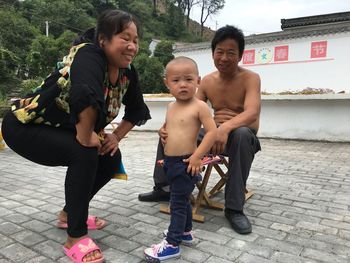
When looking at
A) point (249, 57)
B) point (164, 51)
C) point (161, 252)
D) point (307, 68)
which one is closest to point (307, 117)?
point (161, 252)

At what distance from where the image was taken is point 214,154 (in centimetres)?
289

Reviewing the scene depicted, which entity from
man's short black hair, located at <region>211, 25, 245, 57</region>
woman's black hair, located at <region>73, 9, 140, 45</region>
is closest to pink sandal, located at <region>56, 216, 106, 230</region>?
woman's black hair, located at <region>73, 9, 140, 45</region>

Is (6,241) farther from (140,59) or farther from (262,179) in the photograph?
(140,59)

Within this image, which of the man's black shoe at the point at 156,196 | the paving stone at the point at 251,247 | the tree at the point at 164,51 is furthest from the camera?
the tree at the point at 164,51

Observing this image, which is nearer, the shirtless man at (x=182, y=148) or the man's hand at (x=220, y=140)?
the shirtless man at (x=182, y=148)

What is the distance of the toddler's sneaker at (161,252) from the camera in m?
2.18

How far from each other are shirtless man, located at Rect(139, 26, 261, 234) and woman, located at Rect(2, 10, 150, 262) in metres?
0.62

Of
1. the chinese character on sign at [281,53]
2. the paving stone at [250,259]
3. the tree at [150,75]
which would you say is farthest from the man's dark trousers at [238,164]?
the tree at [150,75]

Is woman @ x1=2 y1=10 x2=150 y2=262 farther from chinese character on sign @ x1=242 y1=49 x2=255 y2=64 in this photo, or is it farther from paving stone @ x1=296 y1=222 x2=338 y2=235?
chinese character on sign @ x1=242 y1=49 x2=255 y2=64

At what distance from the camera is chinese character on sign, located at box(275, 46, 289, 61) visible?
17297 millimetres

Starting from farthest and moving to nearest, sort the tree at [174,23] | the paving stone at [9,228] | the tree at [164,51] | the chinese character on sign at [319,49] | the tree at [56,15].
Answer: the tree at [174,23]
the tree at [56,15]
the tree at [164,51]
the chinese character on sign at [319,49]
the paving stone at [9,228]

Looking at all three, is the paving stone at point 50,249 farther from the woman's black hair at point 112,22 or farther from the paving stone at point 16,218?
the woman's black hair at point 112,22

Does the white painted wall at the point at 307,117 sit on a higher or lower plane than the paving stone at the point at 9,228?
higher

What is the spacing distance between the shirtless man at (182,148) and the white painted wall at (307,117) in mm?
6573
